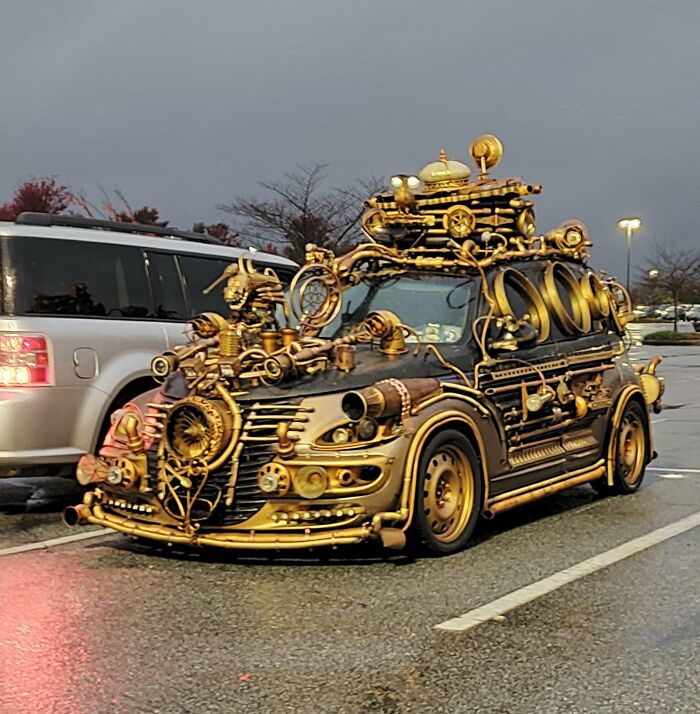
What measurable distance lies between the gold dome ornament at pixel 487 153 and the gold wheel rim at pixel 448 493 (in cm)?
334

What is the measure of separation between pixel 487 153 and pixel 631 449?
2.63 m

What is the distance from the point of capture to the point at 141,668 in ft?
14.0

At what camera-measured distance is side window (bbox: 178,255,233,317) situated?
8.67m

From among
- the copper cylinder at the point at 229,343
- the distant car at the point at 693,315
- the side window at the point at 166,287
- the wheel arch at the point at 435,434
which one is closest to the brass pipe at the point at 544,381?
the wheel arch at the point at 435,434

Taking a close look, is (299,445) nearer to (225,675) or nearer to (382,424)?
(382,424)

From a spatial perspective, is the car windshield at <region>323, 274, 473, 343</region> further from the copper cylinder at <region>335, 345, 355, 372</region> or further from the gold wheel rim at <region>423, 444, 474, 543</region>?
the gold wheel rim at <region>423, 444, 474, 543</region>

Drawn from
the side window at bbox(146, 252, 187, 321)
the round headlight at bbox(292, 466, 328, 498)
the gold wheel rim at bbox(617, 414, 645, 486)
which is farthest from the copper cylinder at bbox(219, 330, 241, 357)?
the gold wheel rim at bbox(617, 414, 645, 486)

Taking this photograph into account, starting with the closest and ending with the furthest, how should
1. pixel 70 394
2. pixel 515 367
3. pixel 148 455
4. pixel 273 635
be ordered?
pixel 273 635 → pixel 148 455 → pixel 515 367 → pixel 70 394

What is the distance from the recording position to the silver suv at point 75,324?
23.4 ft

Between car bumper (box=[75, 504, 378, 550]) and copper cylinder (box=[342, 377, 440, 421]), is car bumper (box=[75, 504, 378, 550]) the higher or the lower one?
the lower one

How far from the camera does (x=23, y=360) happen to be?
23.4ft

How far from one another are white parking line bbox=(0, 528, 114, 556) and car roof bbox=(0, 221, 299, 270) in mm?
2103

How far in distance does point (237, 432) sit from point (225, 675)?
1739mm

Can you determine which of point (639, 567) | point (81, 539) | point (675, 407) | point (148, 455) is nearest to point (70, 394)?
point (81, 539)
